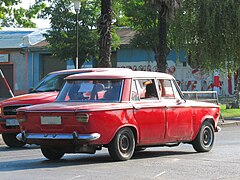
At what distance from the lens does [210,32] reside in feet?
101

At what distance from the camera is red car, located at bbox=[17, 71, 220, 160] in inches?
452

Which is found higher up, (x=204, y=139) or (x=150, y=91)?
(x=150, y=91)

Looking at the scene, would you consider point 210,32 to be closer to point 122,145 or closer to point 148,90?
point 148,90

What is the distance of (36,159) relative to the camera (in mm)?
12992

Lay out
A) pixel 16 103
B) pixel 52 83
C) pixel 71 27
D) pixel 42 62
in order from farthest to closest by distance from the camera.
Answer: pixel 42 62 → pixel 71 27 → pixel 52 83 → pixel 16 103

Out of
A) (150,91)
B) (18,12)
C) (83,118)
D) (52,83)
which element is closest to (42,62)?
(18,12)

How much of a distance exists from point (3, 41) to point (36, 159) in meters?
50.7

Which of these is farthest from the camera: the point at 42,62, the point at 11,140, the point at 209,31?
the point at 42,62

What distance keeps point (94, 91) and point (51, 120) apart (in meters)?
1.12

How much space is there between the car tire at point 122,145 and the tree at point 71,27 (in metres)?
37.2

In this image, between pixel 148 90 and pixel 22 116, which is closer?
pixel 22 116

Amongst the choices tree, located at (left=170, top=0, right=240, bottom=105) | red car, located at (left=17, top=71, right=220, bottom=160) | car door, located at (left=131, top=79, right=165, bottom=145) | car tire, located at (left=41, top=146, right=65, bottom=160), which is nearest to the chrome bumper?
red car, located at (left=17, top=71, right=220, bottom=160)

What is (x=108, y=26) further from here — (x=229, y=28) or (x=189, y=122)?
(x=189, y=122)

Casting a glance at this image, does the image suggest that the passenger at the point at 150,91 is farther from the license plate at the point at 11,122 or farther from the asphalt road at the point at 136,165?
the license plate at the point at 11,122
